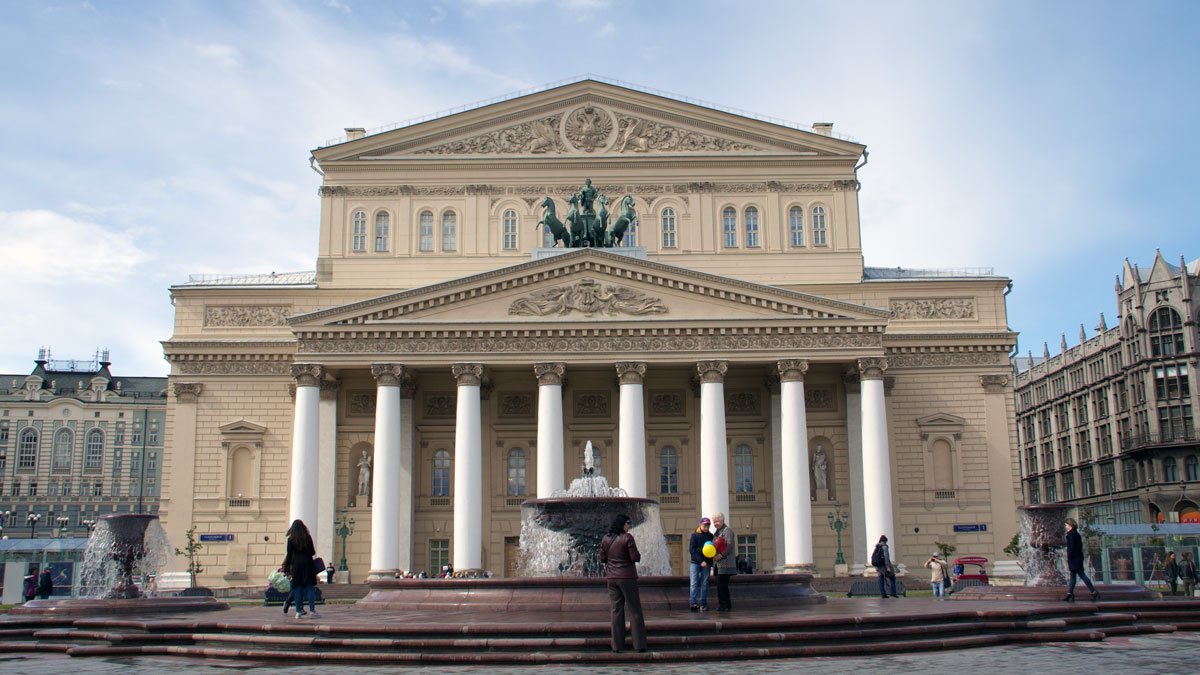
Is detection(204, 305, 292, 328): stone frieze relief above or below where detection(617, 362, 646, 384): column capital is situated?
above

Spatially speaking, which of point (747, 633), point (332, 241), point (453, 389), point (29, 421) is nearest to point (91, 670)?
point (747, 633)

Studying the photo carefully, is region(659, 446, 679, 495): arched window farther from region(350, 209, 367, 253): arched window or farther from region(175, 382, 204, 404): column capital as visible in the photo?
region(175, 382, 204, 404): column capital

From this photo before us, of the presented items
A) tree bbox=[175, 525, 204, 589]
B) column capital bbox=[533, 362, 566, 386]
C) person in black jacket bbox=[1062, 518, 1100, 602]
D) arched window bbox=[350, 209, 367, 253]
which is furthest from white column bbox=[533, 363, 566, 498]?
person in black jacket bbox=[1062, 518, 1100, 602]

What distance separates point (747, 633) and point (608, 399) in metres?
27.8

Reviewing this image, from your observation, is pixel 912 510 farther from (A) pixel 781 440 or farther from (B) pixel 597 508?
(B) pixel 597 508

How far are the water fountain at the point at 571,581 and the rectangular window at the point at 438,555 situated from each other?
59.3 feet

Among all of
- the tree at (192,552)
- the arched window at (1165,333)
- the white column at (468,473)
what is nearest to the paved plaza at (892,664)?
the white column at (468,473)

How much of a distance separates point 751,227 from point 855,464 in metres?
10.9

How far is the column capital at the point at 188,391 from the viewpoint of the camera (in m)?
43.8

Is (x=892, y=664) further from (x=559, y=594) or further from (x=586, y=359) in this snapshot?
(x=586, y=359)

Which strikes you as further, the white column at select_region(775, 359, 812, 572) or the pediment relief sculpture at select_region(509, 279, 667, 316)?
the pediment relief sculpture at select_region(509, 279, 667, 316)

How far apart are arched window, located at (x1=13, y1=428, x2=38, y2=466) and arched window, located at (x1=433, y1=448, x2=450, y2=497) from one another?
6702 cm

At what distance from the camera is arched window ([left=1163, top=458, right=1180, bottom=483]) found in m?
70.6

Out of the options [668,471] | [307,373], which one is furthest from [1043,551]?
[307,373]
